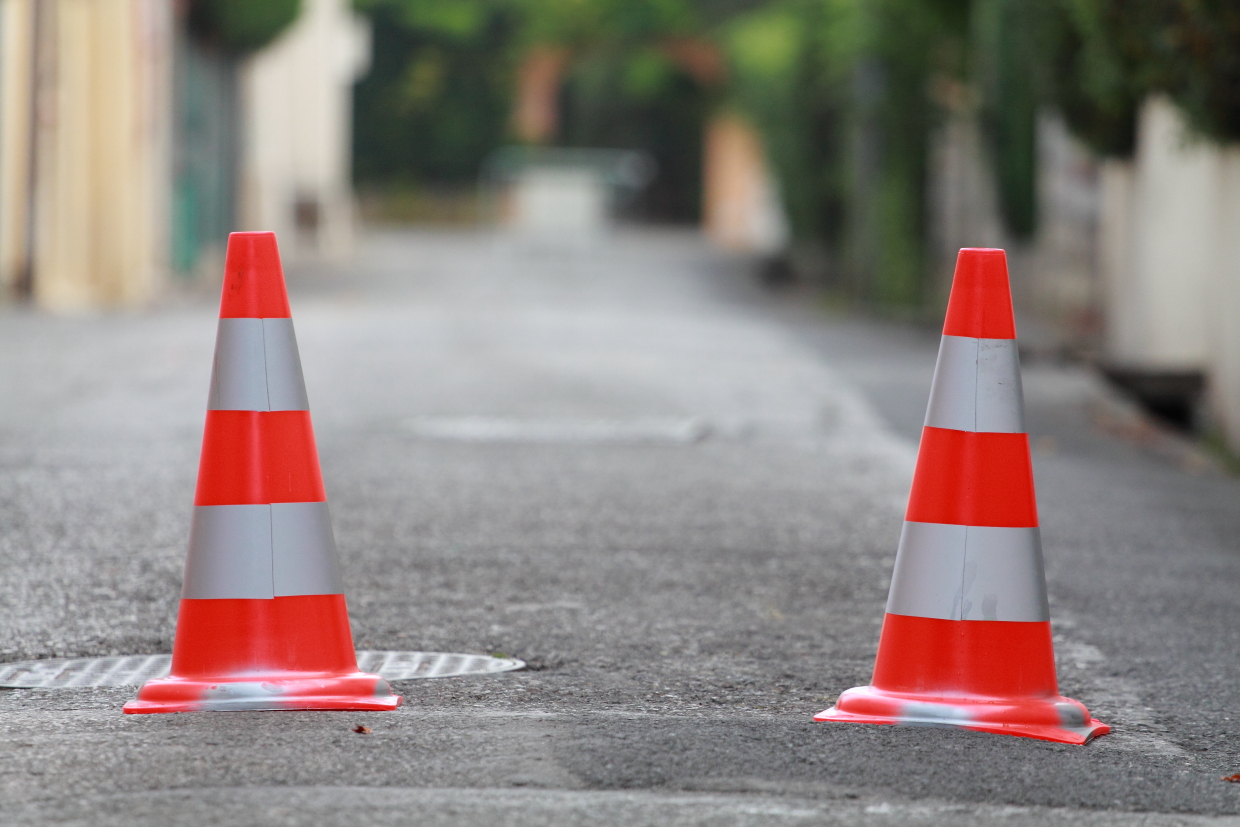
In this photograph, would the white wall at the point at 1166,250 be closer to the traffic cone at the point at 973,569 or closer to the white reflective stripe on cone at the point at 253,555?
the traffic cone at the point at 973,569

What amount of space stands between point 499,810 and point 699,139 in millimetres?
38642

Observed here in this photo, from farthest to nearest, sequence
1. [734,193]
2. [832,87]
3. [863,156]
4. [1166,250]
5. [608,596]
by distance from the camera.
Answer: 1. [734,193]
2. [832,87]
3. [863,156]
4. [1166,250]
5. [608,596]

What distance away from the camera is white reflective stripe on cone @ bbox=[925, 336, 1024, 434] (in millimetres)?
3270

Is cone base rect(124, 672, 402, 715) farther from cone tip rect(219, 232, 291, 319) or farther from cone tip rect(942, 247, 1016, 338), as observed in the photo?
cone tip rect(942, 247, 1016, 338)

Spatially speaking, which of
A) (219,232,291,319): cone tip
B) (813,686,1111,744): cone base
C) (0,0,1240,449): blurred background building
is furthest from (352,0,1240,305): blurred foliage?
(219,232,291,319): cone tip

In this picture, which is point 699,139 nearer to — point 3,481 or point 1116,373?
Answer: point 1116,373

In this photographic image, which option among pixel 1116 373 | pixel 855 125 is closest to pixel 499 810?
pixel 1116 373

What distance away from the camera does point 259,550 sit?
3254mm

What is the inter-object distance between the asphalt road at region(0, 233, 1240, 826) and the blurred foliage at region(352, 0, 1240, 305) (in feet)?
6.40

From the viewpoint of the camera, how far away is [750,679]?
3.62 metres

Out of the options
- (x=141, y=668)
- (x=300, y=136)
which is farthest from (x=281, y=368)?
(x=300, y=136)

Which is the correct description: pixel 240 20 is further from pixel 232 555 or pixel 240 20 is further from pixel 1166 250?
pixel 232 555

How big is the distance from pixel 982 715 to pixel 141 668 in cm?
162

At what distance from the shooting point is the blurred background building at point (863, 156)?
9.50m
